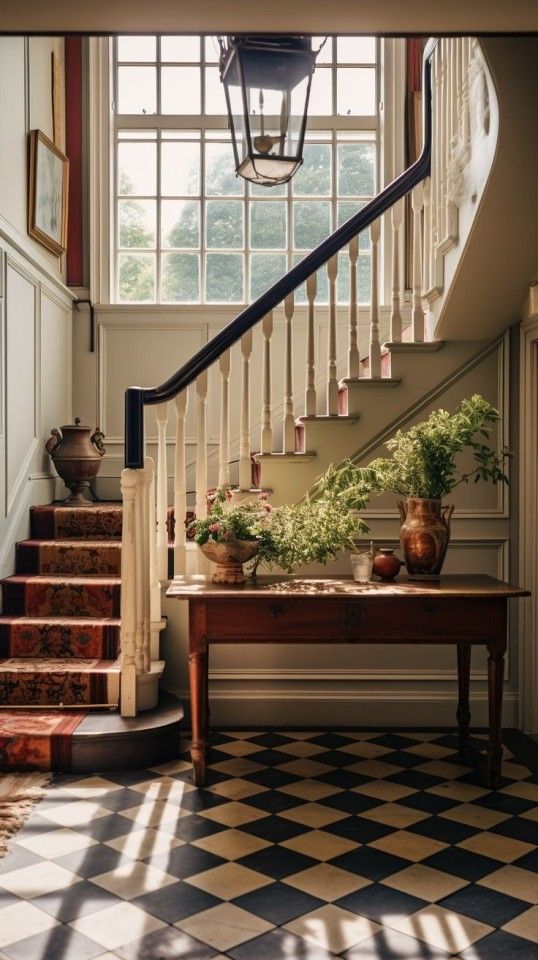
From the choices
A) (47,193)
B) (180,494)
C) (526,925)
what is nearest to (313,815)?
(526,925)

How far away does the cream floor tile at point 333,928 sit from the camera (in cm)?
271

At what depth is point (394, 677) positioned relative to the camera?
198 inches

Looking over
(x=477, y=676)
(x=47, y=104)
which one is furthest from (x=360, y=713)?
(x=47, y=104)

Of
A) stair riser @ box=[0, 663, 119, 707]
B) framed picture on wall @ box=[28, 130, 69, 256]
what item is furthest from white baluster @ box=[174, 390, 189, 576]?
framed picture on wall @ box=[28, 130, 69, 256]

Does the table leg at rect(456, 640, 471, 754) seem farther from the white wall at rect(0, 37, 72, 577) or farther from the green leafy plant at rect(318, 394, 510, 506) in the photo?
the white wall at rect(0, 37, 72, 577)

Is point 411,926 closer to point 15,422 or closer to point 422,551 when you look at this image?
point 422,551

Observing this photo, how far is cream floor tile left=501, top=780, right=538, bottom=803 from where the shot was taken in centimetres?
395

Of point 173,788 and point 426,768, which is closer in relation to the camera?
point 173,788

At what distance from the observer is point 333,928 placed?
2.80m

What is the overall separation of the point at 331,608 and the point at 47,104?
400 cm

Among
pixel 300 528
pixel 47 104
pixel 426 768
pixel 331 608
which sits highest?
pixel 47 104

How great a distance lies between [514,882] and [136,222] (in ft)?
17.2

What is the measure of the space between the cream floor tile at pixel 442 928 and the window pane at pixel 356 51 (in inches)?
229

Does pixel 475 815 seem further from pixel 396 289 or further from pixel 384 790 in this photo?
pixel 396 289
